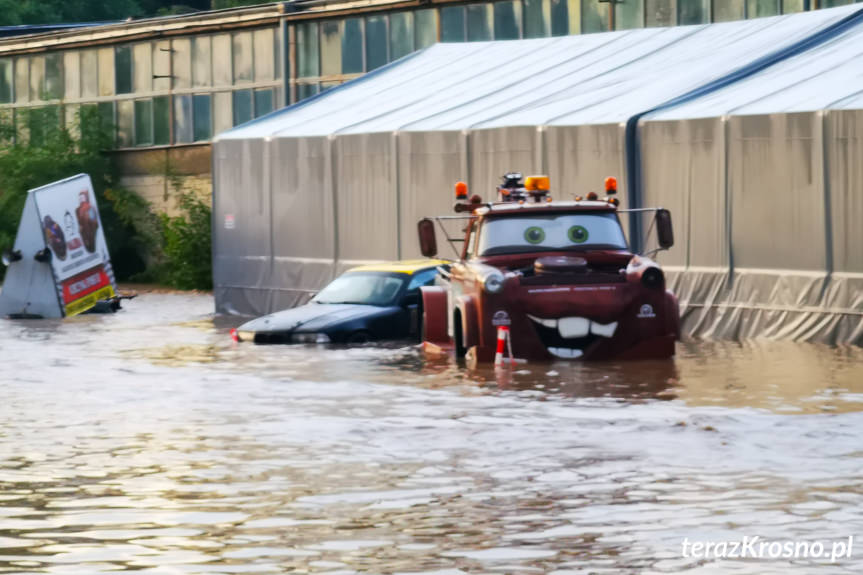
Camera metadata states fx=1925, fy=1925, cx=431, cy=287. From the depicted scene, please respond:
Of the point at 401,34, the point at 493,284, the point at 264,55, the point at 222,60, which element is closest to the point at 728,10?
the point at 401,34

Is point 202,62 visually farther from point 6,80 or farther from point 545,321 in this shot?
point 545,321

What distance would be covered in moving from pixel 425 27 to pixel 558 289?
28.6 metres

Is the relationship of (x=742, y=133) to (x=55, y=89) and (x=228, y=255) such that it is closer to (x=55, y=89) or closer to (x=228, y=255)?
(x=228, y=255)

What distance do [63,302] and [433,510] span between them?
81.1ft

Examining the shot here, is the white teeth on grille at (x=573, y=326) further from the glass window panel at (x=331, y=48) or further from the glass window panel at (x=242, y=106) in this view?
the glass window panel at (x=242, y=106)

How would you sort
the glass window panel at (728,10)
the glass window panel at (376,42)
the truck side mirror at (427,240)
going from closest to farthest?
the truck side mirror at (427,240), the glass window panel at (728,10), the glass window panel at (376,42)

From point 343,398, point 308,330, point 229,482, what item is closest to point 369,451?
point 229,482

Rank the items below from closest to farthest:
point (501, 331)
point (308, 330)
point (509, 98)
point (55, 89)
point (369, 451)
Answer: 1. point (369, 451)
2. point (501, 331)
3. point (308, 330)
4. point (509, 98)
5. point (55, 89)

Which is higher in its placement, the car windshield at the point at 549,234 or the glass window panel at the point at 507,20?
the glass window panel at the point at 507,20

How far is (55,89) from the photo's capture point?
58750 mm

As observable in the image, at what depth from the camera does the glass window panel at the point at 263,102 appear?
51156 mm

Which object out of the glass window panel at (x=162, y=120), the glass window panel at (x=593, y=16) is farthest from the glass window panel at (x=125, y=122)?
the glass window panel at (x=593, y=16)

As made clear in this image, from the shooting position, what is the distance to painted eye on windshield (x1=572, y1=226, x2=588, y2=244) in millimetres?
20922

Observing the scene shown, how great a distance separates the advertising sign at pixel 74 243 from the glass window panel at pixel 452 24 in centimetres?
1386
